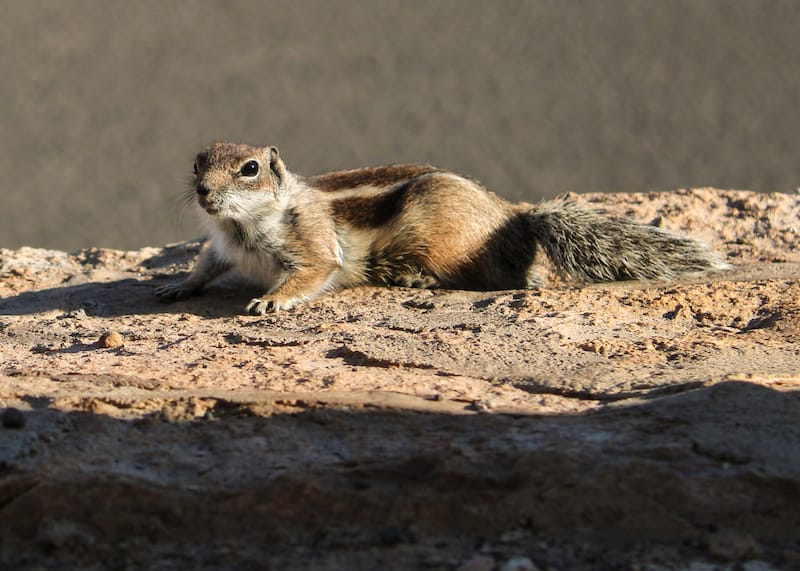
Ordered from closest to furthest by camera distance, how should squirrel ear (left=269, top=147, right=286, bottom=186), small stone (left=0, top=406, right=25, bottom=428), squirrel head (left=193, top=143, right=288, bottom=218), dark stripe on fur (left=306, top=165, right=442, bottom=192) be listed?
1. small stone (left=0, top=406, right=25, bottom=428)
2. squirrel head (left=193, top=143, right=288, bottom=218)
3. squirrel ear (left=269, top=147, right=286, bottom=186)
4. dark stripe on fur (left=306, top=165, right=442, bottom=192)

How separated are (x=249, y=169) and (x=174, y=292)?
78 centimetres

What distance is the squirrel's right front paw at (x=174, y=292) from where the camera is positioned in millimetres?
5777

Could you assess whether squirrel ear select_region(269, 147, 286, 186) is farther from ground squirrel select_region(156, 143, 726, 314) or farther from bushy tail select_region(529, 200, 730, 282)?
bushy tail select_region(529, 200, 730, 282)

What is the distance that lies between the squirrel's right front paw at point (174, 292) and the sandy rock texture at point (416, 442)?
3.11 ft

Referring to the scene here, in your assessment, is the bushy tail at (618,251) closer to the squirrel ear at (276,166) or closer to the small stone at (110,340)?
the squirrel ear at (276,166)

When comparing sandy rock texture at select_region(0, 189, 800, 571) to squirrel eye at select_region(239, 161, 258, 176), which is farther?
squirrel eye at select_region(239, 161, 258, 176)

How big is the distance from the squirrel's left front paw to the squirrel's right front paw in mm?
544

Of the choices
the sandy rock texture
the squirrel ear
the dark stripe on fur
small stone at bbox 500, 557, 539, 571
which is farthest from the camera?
the dark stripe on fur

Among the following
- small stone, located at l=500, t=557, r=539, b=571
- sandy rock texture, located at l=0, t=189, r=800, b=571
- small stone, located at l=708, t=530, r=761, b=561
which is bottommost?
small stone, located at l=708, t=530, r=761, b=561

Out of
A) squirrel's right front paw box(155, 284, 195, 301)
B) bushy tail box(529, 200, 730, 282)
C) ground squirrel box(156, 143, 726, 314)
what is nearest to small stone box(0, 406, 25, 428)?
ground squirrel box(156, 143, 726, 314)

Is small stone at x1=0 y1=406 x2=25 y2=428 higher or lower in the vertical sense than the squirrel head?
lower

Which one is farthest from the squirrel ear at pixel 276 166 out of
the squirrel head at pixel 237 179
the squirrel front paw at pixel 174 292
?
the squirrel front paw at pixel 174 292

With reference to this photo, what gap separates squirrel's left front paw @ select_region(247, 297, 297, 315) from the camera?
5277mm

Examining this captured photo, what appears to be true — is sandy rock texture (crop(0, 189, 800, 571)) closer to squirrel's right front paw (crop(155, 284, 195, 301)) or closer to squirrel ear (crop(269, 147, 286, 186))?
squirrel's right front paw (crop(155, 284, 195, 301))
